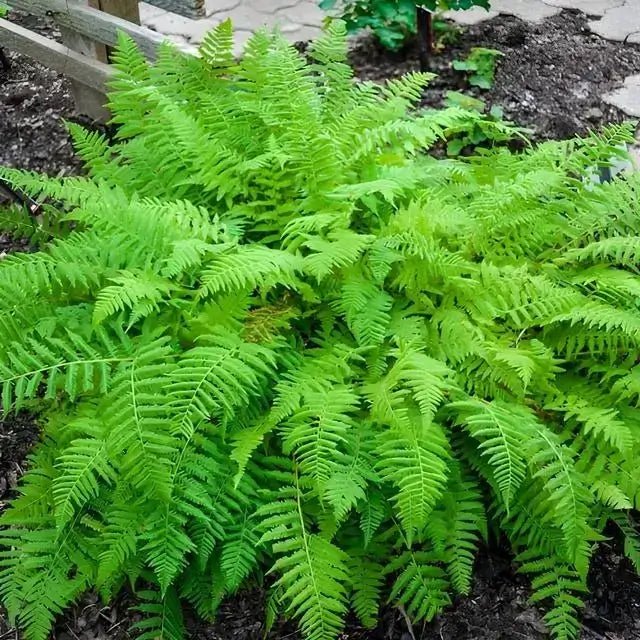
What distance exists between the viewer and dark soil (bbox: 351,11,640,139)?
3.82 metres

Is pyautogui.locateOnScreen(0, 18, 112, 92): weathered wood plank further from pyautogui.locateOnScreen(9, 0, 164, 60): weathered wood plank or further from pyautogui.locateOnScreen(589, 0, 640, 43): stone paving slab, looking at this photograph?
pyautogui.locateOnScreen(589, 0, 640, 43): stone paving slab

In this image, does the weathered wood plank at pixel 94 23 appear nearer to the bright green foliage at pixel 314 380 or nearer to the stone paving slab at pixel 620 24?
the bright green foliage at pixel 314 380

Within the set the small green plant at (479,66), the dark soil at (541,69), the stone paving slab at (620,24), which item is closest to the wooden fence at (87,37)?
the dark soil at (541,69)

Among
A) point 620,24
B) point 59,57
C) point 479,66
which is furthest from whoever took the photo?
point 620,24

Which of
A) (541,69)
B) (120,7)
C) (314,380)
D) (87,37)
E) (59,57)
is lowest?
(314,380)

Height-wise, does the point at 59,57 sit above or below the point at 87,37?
below

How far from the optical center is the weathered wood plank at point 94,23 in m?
3.25

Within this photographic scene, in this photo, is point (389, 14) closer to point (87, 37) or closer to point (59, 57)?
point (87, 37)

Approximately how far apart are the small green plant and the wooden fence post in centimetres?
182

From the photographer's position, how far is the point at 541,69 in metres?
4.14

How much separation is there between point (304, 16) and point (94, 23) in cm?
189

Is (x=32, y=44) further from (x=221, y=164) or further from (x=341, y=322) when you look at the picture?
(x=341, y=322)

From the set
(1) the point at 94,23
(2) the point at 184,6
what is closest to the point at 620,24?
(2) the point at 184,6

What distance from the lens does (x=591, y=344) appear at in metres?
2.20
